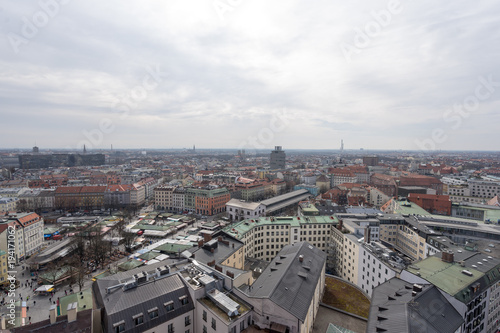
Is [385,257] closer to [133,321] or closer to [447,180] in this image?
[133,321]

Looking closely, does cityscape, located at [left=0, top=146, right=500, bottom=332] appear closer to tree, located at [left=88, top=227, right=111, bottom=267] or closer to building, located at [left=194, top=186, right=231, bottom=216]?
tree, located at [left=88, top=227, right=111, bottom=267]

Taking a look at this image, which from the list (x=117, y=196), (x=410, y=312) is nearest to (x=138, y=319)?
(x=410, y=312)

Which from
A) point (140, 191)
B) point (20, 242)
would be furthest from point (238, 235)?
point (140, 191)

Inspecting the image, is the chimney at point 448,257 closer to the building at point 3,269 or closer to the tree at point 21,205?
the building at point 3,269

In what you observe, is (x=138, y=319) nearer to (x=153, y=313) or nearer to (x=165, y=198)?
(x=153, y=313)

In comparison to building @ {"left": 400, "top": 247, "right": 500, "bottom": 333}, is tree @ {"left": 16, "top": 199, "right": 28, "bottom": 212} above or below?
below

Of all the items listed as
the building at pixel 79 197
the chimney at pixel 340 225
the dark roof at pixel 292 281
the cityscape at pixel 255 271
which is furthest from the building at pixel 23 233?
the chimney at pixel 340 225

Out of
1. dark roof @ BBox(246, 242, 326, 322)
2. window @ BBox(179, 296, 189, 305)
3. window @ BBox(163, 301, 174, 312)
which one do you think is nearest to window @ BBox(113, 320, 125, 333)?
window @ BBox(163, 301, 174, 312)
